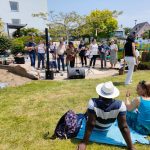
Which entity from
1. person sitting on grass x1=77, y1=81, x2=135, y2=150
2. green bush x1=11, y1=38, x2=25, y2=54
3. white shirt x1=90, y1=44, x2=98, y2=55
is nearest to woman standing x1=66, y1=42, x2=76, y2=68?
white shirt x1=90, y1=44, x2=98, y2=55

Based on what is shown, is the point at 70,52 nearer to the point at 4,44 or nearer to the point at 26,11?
the point at 4,44

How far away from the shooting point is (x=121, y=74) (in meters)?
14.1

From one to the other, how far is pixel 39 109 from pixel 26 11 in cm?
4458

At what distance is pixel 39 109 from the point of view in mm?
7770

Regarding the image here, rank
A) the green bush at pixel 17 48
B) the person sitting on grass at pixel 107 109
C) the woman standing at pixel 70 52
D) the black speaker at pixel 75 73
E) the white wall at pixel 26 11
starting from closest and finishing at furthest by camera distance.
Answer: the person sitting on grass at pixel 107 109 < the black speaker at pixel 75 73 < the woman standing at pixel 70 52 < the green bush at pixel 17 48 < the white wall at pixel 26 11

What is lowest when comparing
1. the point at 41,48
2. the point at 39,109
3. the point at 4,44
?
the point at 39,109

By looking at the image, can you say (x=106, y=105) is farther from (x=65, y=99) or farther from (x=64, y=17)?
(x=64, y=17)

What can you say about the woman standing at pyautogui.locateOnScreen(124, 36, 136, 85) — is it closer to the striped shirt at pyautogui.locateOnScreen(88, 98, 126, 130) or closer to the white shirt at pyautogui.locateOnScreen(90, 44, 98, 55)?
the striped shirt at pyautogui.locateOnScreen(88, 98, 126, 130)

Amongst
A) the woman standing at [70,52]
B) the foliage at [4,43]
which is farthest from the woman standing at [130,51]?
the foliage at [4,43]

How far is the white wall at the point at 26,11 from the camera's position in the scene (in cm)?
4691

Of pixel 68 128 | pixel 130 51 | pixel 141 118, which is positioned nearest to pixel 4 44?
pixel 130 51

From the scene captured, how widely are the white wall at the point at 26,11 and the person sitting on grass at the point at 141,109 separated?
142ft

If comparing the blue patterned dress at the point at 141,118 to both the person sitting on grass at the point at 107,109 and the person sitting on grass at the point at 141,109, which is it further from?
the person sitting on grass at the point at 107,109

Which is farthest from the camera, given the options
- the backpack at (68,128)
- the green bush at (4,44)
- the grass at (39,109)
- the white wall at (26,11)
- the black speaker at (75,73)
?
the white wall at (26,11)
